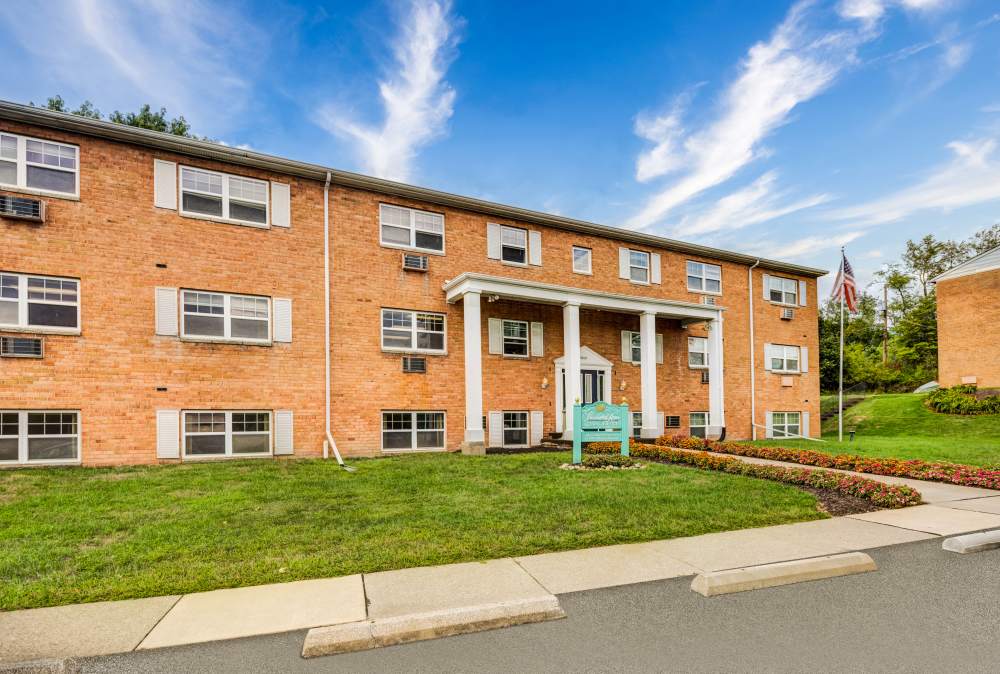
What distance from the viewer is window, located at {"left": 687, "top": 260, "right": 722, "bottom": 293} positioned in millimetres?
21031

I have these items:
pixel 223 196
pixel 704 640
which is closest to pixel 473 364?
pixel 223 196

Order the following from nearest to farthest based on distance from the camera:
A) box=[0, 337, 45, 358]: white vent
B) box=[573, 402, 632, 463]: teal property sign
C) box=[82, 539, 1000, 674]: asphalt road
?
box=[82, 539, 1000, 674]: asphalt road, box=[0, 337, 45, 358]: white vent, box=[573, 402, 632, 463]: teal property sign

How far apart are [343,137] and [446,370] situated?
30.7 ft

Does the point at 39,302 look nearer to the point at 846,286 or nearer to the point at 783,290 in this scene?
the point at 846,286

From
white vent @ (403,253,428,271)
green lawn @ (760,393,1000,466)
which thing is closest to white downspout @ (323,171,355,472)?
white vent @ (403,253,428,271)

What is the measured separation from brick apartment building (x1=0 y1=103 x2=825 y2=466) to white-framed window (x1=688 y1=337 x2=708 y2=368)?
1.04 meters

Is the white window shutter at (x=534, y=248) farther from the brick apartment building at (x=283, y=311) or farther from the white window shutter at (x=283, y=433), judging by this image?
the white window shutter at (x=283, y=433)

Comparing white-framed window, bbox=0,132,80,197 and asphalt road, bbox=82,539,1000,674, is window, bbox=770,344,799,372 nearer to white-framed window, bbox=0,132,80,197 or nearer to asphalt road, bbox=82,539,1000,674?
asphalt road, bbox=82,539,1000,674

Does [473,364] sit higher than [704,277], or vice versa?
[704,277]

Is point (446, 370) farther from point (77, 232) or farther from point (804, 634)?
point (804, 634)

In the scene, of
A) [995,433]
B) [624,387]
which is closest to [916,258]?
[995,433]

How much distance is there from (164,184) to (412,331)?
682 cm

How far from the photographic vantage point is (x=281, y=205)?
13.9 meters

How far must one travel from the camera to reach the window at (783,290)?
23.2 meters
